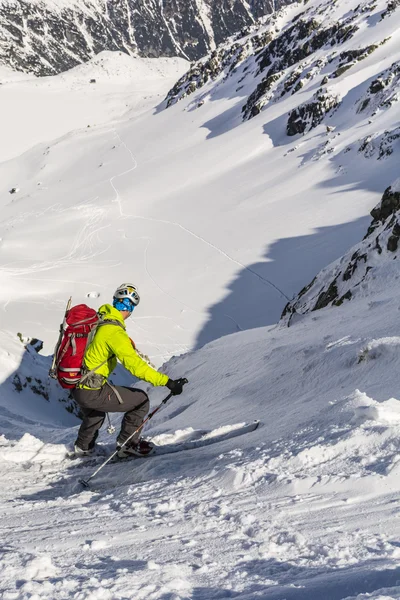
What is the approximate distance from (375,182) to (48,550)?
31796 mm

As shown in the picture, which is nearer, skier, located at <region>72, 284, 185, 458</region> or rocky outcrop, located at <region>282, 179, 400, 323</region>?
skier, located at <region>72, 284, 185, 458</region>

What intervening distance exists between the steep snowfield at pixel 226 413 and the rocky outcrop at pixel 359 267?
285 millimetres

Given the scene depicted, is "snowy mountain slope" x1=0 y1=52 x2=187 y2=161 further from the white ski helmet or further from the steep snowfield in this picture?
the white ski helmet

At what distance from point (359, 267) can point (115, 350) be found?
719 cm

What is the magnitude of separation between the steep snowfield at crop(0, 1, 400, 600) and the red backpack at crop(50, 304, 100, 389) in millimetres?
1118

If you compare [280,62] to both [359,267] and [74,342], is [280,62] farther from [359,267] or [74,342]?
[74,342]

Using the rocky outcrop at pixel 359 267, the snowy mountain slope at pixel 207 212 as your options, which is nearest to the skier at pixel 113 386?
the rocky outcrop at pixel 359 267

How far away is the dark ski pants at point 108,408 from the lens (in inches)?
236

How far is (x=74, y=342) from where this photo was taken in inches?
227

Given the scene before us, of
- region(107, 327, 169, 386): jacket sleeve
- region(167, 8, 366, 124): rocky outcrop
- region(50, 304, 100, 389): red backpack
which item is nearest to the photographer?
region(107, 327, 169, 386): jacket sleeve

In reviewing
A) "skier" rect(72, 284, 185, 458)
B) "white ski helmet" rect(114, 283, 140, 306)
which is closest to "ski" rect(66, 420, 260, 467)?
"skier" rect(72, 284, 185, 458)

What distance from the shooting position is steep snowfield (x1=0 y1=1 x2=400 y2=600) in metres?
3.09

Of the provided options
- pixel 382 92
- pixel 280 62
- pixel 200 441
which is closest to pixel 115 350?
pixel 200 441

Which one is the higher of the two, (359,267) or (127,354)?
(127,354)
